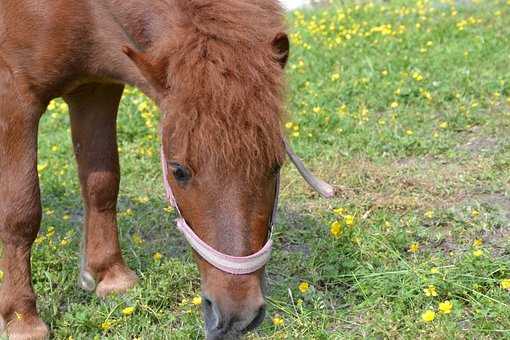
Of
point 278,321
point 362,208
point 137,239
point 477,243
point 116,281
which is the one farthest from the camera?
point 362,208

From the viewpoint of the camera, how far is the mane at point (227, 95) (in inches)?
98.8

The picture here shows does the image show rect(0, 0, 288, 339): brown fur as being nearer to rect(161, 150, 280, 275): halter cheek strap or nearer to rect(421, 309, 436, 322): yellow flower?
rect(161, 150, 280, 275): halter cheek strap

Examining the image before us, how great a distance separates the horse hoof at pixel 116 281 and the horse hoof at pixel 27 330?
0.43 m

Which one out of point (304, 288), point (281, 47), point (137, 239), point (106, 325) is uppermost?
point (281, 47)

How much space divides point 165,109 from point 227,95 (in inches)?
10.8

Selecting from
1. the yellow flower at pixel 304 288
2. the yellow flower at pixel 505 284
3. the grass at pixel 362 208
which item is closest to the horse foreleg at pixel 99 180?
the grass at pixel 362 208

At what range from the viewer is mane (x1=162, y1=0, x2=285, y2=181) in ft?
8.23

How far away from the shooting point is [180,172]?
8.71ft

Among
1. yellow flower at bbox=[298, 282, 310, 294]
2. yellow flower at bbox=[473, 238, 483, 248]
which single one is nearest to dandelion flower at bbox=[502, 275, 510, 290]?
yellow flower at bbox=[473, 238, 483, 248]

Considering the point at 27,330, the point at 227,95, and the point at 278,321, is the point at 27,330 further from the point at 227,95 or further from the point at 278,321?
the point at 227,95

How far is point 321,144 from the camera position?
18.1ft

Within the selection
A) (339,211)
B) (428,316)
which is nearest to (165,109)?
(428,316)

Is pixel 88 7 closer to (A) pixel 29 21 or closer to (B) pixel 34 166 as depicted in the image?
(A) pixel 29 21

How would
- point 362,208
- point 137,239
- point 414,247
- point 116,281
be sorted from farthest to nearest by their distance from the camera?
point 362,208 → point 137,239 → point 116,281 → point 414,247
